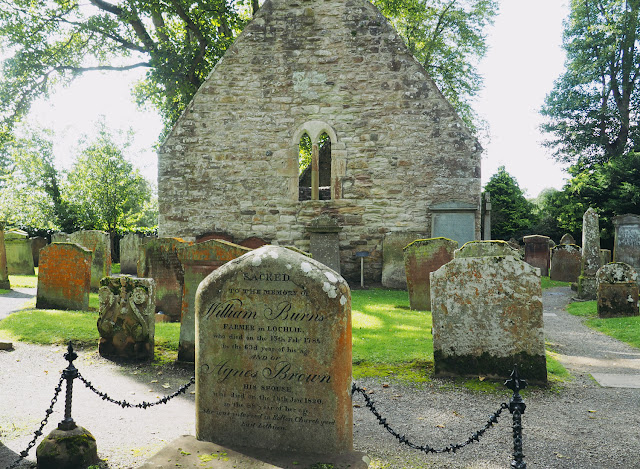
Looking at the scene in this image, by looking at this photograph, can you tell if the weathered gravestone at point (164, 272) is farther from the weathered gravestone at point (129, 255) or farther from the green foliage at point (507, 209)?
the green foliage at point (507, 209)

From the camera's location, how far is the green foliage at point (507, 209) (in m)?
28.3

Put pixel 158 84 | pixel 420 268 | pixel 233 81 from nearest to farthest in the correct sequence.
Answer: pixel 420 268 < pixel 233 81 < pixel 158 84

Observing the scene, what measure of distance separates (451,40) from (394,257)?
50.2 feet

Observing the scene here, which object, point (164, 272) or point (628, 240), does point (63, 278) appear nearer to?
point (164, 272)

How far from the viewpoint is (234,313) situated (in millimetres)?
3225

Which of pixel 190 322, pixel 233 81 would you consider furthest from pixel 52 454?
pixel 233 81

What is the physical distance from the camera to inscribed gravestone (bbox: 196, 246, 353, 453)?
303 centimetres

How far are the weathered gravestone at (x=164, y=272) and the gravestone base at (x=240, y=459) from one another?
5814mm

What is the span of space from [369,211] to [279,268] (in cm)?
1028

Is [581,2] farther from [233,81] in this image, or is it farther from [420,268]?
[420,268]

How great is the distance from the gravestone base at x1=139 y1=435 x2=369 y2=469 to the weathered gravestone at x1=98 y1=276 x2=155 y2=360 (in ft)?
10.7

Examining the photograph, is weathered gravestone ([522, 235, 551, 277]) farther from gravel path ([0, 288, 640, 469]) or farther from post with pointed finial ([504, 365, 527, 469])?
post with pointed finial ([504, 365, 527, 469])

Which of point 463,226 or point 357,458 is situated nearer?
point 357,458

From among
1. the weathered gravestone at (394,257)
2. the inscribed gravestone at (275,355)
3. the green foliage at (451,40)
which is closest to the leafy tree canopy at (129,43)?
the green foliage at (451,40)
